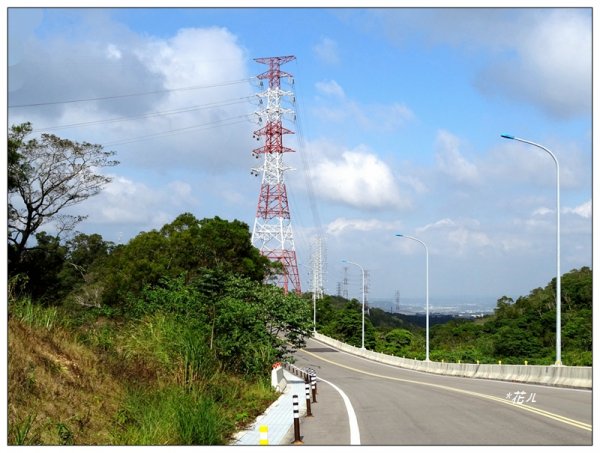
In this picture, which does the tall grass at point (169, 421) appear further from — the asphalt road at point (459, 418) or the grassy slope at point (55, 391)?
the asphalt road at point (459, 418)

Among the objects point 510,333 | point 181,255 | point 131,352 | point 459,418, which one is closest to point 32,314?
point 131,352

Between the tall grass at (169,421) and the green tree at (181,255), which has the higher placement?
the green tree at (181,255)

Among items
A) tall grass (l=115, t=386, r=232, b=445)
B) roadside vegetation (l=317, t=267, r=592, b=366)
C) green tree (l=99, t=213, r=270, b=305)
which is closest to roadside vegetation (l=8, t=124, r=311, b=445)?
tall grass (l=115, t=386, r=232, b=445)

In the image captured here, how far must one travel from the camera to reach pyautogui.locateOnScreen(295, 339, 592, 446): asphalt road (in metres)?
13.0

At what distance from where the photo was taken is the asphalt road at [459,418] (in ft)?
42.6

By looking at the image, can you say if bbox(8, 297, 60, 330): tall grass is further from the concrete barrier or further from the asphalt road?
the concrete barrier

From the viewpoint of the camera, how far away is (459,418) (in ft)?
53.2

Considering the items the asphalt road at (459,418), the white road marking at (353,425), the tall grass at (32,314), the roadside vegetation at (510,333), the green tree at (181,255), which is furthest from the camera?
the roadside vegetation at (510,333)

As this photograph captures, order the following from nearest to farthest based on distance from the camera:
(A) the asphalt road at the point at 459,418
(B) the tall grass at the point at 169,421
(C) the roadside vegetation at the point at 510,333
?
(B) the tall grass at the point at 169,421 < (A) the asphalt road at the point at 459,418 < (C) the roadside vegetation at the point at 510,333

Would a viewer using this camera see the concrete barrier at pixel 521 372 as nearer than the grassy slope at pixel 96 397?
No

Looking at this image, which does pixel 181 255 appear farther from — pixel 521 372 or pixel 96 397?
pixel 96 397

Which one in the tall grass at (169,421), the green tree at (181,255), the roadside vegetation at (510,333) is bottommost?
the roadside vegetation at (510,333)

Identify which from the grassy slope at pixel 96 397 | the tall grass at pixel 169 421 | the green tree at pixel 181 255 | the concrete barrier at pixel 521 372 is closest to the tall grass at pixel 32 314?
the grassy slope at pixel 96 397
